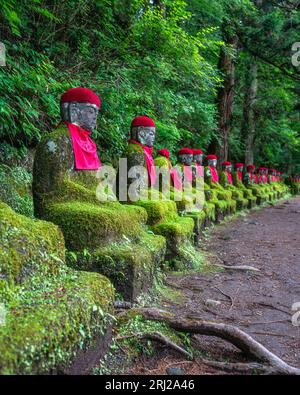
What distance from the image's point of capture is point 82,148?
4.11 metres

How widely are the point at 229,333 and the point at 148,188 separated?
10.6ft

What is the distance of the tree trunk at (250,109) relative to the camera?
1841 cm

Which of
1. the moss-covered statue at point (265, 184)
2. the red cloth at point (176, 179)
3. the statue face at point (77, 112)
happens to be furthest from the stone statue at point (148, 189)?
the moss-covered statue at point (265, 184)

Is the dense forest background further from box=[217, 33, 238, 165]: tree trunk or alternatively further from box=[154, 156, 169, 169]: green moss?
box=[217, 33, 238, 165]: tree trunk

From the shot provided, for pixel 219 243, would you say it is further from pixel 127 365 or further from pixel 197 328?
pixel 127 365

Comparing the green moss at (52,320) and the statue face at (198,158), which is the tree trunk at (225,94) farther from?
the green moss at (52,320)

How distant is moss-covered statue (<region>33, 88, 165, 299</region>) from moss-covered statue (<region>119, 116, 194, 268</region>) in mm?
1290

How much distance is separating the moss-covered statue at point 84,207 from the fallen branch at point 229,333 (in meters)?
0.49

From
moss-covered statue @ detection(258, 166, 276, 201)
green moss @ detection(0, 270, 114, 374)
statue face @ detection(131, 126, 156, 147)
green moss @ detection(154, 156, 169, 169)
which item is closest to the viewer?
green moss @ detection(0, 270, 114, 374)

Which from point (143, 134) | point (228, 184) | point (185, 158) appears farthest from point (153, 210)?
point (228, 184)

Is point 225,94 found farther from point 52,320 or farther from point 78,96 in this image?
point 52,320

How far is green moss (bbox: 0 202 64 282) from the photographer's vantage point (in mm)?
2426

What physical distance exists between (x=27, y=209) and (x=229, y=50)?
8.24 meters

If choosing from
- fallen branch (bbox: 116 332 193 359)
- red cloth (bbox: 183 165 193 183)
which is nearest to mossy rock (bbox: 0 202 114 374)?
fallen branch (bbox: 116 332 193 359)
